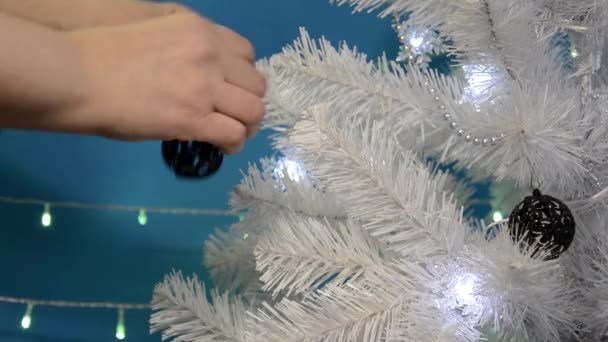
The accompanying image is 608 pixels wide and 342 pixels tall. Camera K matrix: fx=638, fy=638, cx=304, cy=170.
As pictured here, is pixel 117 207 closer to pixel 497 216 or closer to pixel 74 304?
pixel 74 304

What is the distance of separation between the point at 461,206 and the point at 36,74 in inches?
12.9

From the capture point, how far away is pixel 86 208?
1.03m

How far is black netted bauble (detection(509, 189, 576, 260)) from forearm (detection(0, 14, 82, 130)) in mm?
334

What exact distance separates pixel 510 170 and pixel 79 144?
2.36 feet

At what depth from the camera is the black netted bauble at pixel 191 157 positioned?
413 millimetres

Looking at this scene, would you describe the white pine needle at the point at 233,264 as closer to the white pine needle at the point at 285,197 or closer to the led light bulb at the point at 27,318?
the white pine needle at the point at 285,197

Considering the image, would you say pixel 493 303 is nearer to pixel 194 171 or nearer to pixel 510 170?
pixel 510 170

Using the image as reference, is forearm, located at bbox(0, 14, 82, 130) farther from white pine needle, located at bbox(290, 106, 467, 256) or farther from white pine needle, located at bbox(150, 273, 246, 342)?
white pine needle, located at bbox(150, 273, 246, 342)

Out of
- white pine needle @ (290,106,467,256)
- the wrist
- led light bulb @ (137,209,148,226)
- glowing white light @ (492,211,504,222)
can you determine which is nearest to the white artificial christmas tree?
white pine needle @ (290,106,467,256)

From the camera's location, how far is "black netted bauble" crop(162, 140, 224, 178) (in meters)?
0.41

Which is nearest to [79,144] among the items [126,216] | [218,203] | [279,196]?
[126,216]

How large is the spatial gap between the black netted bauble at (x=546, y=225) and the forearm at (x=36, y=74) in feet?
1.10

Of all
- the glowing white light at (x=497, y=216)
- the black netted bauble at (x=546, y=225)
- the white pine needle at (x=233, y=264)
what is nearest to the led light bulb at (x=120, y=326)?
the white pine needle at (x=233, y=264)

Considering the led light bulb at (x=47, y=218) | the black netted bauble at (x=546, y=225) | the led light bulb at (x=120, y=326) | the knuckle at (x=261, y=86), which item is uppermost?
the led light bulb at (x=47, y=218)
